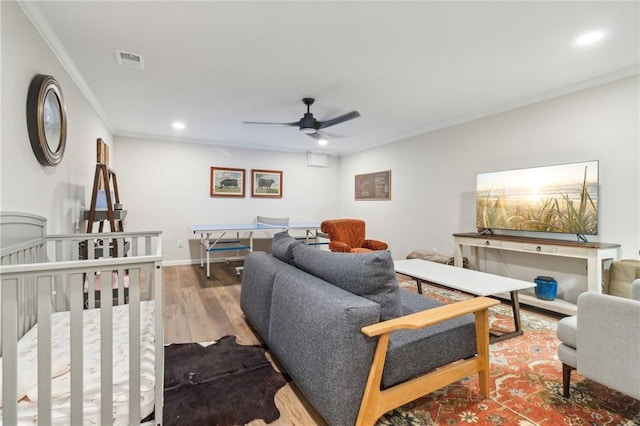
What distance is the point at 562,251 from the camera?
288cm

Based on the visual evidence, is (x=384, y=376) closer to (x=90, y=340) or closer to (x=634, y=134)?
(x=90, y=340)

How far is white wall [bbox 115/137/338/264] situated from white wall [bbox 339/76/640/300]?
5.56 feet

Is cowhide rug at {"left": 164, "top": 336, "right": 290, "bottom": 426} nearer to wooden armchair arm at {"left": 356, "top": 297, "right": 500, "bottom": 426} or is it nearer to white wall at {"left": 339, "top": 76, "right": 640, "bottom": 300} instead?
wooden armchair arm at {"left": 356, "top": 297, "right": 500, "bottom": 426}

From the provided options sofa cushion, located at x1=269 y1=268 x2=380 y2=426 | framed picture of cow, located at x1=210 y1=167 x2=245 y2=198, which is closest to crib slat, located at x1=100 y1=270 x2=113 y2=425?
sofa cushion, located at x1=269 y1=268 x2=380 y2=426

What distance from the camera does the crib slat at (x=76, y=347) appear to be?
1.01 m

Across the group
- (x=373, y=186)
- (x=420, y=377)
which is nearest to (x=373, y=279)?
(x=420, y=377)

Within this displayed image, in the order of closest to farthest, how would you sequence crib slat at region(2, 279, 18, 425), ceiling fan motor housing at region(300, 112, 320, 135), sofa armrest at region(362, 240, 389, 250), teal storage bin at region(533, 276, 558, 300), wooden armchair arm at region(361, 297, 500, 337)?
crib slat at region(2, 279, 18, 425) < wooden armchair arm at region(361, 297, 500, 337) < teal storage bin at region(533, 276, 558, 300) < ceiling fan motor housing at region(300, 112, 320, 135) < sofa armrest at region(362, 240, 389, 250)

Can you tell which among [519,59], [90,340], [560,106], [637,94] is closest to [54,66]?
[90,340]

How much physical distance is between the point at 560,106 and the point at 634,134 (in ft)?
2.38

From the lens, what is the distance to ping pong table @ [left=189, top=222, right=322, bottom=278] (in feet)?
14.8

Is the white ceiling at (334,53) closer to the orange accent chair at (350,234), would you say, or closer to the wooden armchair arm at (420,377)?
the orange accent chair at (350,234)

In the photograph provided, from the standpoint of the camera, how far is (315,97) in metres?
3.38

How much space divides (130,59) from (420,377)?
3.26 m

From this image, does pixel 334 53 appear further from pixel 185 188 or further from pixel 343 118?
pixel 185 188
